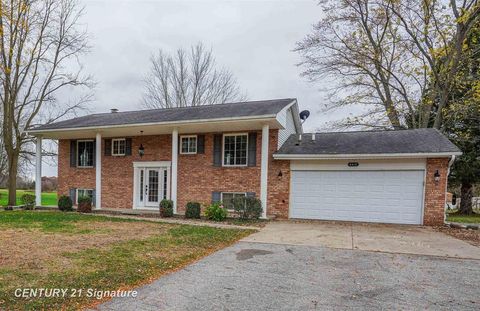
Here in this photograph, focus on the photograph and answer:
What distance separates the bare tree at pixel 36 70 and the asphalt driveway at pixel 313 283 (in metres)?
15.8

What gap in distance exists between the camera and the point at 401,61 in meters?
17.3

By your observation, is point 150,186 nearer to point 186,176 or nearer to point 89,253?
point 186,176

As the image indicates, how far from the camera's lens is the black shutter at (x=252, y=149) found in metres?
12.0

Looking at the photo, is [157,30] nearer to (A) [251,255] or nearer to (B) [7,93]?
(B) [7,93]

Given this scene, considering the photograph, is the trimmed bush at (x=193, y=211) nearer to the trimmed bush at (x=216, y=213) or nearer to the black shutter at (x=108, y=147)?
the trimmed bush at (x=216, y=213)

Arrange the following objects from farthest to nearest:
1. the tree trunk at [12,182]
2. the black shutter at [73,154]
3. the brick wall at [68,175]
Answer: the tree trunk at [12,182]
the black shutter at [73,154]
the brick wall at [68,175]

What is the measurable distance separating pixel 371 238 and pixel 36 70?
18.5 m

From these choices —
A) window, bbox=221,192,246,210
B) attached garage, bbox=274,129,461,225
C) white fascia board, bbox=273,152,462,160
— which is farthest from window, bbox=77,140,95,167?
attached garage, bbox=274,129,461,225

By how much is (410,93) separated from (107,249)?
59.9 ft

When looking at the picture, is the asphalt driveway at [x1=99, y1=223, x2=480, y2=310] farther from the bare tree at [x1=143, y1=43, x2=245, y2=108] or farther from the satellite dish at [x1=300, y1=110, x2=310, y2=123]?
the bare tree at [x1=143, y1=43, x2=245, y2=108]

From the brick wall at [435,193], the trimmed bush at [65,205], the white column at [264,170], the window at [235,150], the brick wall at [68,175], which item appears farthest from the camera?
the brick wall at [68,175]

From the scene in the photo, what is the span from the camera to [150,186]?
542 inches

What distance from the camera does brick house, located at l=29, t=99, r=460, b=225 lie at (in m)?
10.4

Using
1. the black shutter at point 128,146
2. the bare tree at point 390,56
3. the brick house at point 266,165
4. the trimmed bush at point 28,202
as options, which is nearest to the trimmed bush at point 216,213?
the brick house at point 266,165
